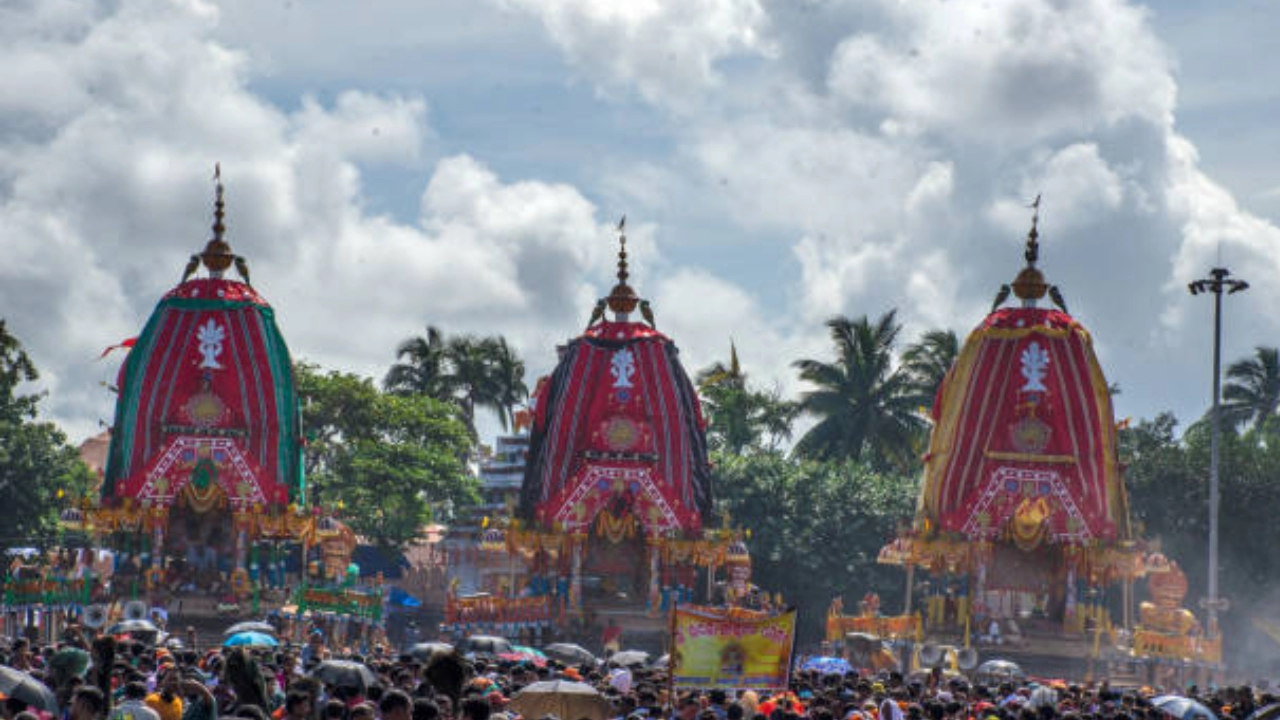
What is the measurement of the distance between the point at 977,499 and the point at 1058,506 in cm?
218

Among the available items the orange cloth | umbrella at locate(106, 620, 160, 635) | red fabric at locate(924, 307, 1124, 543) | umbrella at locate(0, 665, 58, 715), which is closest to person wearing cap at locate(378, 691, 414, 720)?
umbrella at locate(0, 665, 58, 715)

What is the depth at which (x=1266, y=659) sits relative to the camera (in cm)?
Result: 7150

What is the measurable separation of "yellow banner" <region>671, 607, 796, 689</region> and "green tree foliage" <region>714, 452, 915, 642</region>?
4615 cm

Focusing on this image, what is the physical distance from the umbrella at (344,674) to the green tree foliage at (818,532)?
47.6 meters

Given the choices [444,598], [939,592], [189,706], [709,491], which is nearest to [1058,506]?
[939,592]

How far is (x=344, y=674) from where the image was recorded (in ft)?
76.0

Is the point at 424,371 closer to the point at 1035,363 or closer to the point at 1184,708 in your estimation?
the point at 1035,363

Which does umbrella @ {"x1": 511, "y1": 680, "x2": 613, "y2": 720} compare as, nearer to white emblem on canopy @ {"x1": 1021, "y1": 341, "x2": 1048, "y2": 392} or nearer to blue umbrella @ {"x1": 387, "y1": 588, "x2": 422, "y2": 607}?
white emblem on canopy @ {"x1": 1021, "y1": 341, "x2": 1048, "y2": 392}

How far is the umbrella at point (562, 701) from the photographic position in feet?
68.2

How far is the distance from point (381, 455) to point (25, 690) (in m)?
61.0

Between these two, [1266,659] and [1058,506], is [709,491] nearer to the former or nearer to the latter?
[1058,506]

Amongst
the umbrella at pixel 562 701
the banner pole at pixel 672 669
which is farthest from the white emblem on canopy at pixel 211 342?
the umbrella at pixel 562 701

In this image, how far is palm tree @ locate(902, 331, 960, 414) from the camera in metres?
80.5

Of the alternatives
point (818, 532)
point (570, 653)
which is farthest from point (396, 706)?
point (818, 532)
